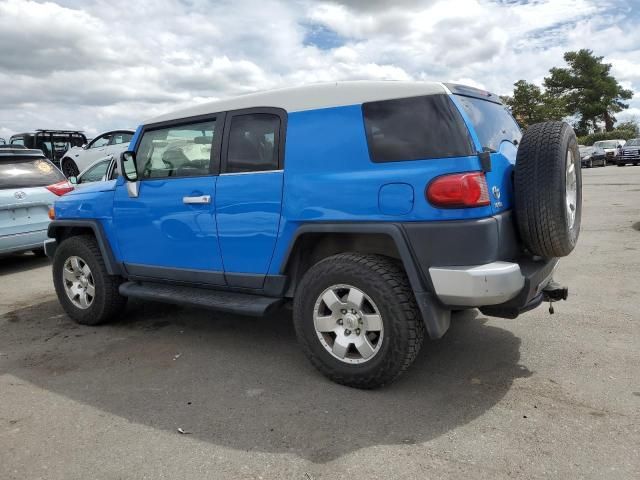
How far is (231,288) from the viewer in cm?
373

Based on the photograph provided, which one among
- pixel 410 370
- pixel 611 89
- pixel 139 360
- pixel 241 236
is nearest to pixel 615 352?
pixel 410 370

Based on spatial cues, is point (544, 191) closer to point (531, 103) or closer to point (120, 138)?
point (120, 138)

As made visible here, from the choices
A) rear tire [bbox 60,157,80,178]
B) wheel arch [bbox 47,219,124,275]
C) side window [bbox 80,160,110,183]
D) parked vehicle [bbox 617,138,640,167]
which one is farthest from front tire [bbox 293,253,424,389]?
parked vehicle [bbox 617,138,640,167]

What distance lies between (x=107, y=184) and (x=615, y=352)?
422cm

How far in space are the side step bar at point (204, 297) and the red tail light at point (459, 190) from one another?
4.38ft

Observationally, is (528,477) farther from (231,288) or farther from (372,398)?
→ (231,288)

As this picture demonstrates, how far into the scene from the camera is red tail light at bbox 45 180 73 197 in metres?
7.43

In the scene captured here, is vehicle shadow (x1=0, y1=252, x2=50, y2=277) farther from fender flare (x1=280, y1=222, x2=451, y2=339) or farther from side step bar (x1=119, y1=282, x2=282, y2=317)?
fender flare (x1=280, y1=222, x2=451, y2=339)

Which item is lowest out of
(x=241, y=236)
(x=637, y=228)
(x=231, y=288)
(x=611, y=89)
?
(x=637, y=228)

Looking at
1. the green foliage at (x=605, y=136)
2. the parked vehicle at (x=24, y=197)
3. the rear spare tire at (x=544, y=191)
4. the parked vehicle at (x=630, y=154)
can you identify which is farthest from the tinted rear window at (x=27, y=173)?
the green foliage at (x=605, y=136)

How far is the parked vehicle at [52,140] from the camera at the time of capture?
748 inches

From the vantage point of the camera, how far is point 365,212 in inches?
118

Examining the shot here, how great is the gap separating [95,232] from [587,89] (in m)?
60.8

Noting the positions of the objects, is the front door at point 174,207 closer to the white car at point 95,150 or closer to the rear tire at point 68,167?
the white car at point 95,150
